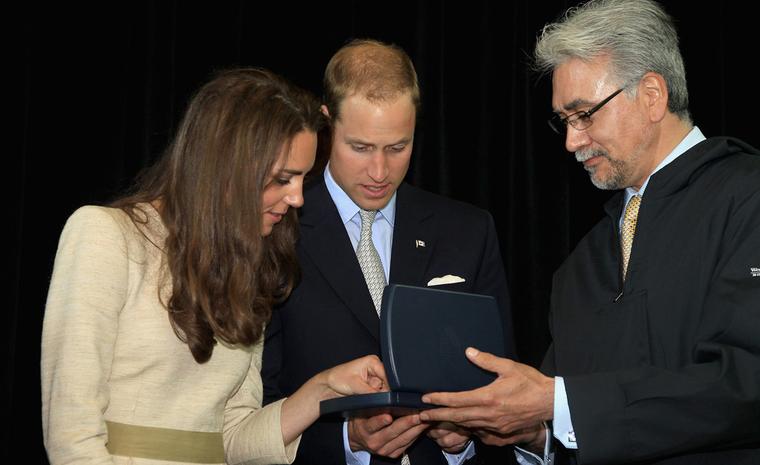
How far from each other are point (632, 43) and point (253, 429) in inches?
53.6

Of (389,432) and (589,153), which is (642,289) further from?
(389,432)

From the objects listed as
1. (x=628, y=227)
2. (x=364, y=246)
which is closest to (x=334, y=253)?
(x=364, y=246)

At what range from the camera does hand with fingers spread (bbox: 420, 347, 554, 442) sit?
210 cm

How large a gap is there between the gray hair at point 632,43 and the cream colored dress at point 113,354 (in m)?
1.18

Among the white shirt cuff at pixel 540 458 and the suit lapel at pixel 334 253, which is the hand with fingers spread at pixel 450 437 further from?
the suit lapel at pixel 334 253

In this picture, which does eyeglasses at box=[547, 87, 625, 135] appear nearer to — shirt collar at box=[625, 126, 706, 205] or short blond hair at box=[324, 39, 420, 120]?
shirt collar at box=[625, 126, 706, 205]

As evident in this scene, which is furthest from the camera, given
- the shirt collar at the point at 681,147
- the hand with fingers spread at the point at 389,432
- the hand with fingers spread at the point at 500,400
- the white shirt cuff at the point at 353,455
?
the white shirt cuff at the point at 353,455

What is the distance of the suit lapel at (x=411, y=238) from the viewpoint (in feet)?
8.91

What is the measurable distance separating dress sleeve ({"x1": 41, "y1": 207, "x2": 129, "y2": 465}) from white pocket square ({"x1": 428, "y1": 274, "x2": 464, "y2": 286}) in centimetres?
97

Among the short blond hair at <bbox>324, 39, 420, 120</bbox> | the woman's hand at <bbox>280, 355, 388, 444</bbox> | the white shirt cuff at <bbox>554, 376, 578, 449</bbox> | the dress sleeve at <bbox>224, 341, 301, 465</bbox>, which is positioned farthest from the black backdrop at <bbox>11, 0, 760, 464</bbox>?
the white shirt cuff at <bbox>554, 376, 578, 449</bbox>

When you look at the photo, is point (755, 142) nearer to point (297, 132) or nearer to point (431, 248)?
point (431, 248)

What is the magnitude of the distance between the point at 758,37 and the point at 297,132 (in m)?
2.70

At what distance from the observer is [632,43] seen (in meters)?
2.45

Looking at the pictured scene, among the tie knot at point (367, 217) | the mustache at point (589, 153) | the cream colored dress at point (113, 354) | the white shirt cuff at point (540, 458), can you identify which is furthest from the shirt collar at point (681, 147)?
the cream colored dress at point (113, 354)
